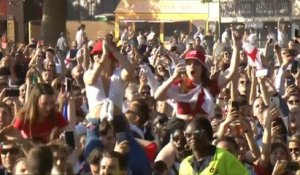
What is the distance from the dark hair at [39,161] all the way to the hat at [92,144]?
5.25 ft

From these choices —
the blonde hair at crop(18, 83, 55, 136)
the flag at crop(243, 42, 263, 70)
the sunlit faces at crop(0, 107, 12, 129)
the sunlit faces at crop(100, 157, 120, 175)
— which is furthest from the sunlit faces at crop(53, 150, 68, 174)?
the flag at crop(243, 42, 263, 70)

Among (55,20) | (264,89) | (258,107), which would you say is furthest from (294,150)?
(55,20)

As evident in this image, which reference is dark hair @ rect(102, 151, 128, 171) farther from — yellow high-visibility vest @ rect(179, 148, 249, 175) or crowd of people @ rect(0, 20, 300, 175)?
yellow high-visibility vest @ rect(179, 148, 249, 175)

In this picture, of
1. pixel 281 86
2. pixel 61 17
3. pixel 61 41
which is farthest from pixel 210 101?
pixel 61 17

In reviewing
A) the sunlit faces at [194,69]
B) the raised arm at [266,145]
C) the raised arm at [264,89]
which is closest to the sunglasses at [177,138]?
the raised arm at [266,145]

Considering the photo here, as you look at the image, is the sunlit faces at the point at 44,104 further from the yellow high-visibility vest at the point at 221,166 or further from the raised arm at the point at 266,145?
the raised arm at the point at 266,145

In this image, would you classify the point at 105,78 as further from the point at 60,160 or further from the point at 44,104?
the point at 60,160

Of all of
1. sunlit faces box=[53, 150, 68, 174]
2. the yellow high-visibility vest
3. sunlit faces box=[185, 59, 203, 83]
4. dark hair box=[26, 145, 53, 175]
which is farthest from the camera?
sunlit faces box=[185, 59, 203, 83]

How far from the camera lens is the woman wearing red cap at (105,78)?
994 cm

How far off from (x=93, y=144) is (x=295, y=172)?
1809 millimetres

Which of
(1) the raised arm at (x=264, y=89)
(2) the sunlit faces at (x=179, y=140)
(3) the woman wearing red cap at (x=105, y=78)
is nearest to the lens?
(2) the sunlit faces at (x=179, y=140)

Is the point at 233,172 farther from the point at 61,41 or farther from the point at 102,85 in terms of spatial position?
the point at 61,41

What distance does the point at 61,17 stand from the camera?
3309cm

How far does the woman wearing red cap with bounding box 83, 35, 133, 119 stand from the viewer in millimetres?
9938
